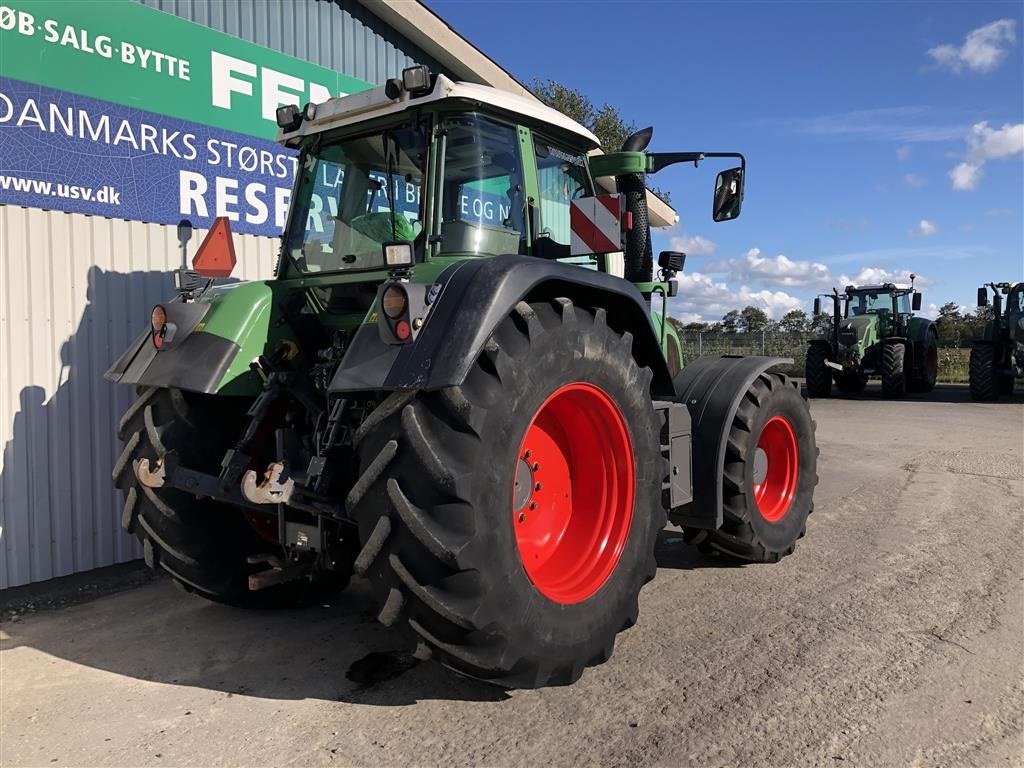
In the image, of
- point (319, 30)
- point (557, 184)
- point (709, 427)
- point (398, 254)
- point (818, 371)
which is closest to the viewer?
point (398, 254)

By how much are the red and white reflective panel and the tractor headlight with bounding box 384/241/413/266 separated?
119 centimetres

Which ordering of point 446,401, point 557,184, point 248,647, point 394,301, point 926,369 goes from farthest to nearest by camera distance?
point 926,369
point 557,184
point 248,647
point 394,301
point 446,401

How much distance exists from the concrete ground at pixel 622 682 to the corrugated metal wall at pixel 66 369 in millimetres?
502

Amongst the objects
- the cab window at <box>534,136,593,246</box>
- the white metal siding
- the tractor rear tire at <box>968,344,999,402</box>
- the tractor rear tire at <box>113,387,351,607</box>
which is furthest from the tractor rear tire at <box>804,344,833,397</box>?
the tractor rear tire at <box>113,387,351,607</box>

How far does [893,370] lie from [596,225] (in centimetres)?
1536

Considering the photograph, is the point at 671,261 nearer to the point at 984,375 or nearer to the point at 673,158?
the point at 673,158

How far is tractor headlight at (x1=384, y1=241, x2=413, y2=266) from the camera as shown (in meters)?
2.97

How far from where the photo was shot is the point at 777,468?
5367 mm

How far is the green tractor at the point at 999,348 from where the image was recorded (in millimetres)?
16188

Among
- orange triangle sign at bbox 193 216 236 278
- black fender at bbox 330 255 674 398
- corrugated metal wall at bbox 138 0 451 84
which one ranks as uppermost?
corrugated metal wall at bbox 138 0 451 84

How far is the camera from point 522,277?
2965 mm

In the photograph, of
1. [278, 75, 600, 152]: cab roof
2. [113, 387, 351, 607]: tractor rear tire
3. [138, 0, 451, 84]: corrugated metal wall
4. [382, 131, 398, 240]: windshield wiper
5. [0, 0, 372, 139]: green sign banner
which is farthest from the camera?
[138, 0, 451, 84]: corrugated metal wall

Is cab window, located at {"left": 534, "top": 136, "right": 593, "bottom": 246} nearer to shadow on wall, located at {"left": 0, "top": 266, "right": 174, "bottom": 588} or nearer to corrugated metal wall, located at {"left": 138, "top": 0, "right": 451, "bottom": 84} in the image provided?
shadow on wall, located at {"left": 0, "top": 266, "right": 174, "bottom": 588}

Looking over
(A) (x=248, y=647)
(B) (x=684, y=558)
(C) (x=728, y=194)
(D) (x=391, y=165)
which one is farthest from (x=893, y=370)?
(A) (x=248, y=647)
